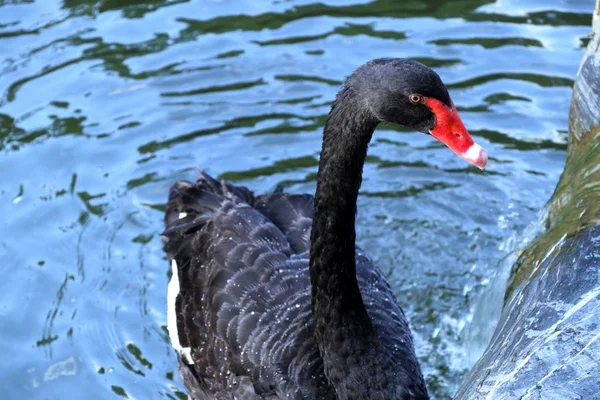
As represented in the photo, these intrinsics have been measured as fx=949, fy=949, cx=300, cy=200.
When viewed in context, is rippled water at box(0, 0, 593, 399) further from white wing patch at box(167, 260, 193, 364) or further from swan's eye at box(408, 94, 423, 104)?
swan's eye at box(408, 94, 423, 104)

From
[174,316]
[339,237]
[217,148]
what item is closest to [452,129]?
[339,237]

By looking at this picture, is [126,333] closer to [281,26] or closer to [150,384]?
[150,384]

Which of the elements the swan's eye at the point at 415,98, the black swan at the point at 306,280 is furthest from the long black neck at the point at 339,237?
the swan's eye at the point at 415,98

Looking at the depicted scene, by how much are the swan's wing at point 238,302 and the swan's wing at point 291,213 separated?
10cm

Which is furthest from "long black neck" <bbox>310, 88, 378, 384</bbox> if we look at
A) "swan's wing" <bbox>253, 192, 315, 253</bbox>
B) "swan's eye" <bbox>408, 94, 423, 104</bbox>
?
"swan's wing" <bbox>253, 192, 315, 253</bbox>

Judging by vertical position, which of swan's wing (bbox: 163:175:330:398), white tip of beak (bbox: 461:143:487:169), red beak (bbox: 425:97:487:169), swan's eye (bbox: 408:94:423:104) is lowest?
swan's wing (bbox: 163:175:330:398)

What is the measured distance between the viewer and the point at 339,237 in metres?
4.51

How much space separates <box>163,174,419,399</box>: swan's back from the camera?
16.0ft

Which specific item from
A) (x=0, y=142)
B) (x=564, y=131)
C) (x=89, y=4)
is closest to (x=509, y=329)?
(x=564, y=131)

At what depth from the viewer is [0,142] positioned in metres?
7.46

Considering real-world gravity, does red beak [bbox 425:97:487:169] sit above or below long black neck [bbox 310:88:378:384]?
above

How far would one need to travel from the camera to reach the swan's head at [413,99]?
158 inches

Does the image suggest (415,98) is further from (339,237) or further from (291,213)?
(291,213)

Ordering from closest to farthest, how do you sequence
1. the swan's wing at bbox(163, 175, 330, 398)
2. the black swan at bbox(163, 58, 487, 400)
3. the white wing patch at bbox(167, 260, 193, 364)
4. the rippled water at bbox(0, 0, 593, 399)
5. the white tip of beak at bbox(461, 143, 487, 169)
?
the white tip of beak at bbox(461, 143, 487, 169) < the black swan at bbox(163, 58, 487, 400) < the swan's wing at bbox(163, 175, 330, 398) < the white wing patch at bbox(167, 260, 193, 364) < the rippled water at bbox(0, 0, 593, 399)
